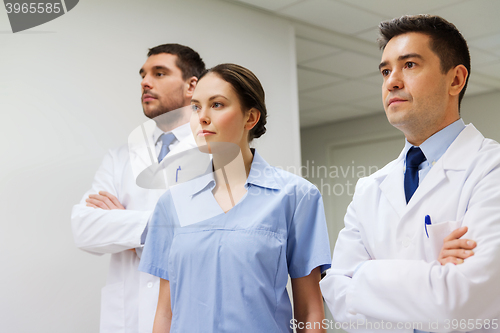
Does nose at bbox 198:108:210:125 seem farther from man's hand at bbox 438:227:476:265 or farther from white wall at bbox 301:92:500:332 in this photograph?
white wall at bbox 301:92:500:332

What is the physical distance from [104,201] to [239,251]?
0.84 m

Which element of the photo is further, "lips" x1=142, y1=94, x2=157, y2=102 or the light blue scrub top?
"lips" x1=142, y1=94, x2=157, y2=102

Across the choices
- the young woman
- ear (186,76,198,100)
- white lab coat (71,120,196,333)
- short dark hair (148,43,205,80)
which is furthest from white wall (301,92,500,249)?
the young woman

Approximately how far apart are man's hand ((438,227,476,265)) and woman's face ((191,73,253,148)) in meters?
0.66

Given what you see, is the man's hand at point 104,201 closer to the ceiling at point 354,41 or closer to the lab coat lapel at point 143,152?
the lab coat lapel at point 143,152

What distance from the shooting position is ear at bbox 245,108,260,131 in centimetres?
145

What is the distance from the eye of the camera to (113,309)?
1.83 meters

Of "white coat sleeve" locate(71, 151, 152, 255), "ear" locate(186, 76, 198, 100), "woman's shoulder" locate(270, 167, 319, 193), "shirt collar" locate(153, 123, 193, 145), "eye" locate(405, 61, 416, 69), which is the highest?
"ear" locate(186, 76, 198, 100)

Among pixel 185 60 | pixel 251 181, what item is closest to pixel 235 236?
pixel 251 181

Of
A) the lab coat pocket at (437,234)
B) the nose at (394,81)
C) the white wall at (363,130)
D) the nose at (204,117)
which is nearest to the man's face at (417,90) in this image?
the nose at (394,81)

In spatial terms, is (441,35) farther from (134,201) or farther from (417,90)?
(134,201)

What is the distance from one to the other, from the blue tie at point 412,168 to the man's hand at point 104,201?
3.71 feet

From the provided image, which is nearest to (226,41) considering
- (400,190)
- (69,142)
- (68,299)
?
(69,142)

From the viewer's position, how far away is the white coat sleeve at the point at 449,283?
996 mm
